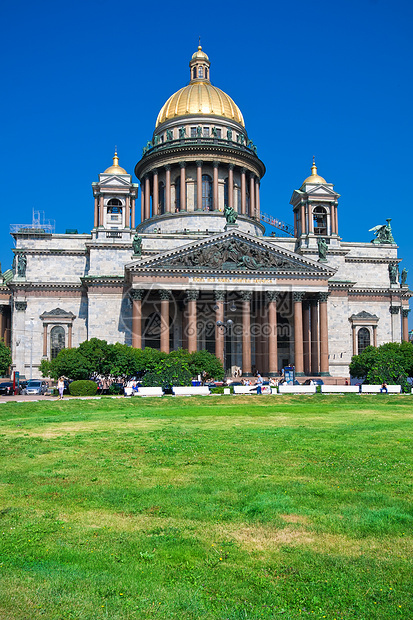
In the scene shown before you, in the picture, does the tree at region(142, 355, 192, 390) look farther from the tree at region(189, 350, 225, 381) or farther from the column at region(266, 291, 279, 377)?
the column at region(266, 291, 279, 377)

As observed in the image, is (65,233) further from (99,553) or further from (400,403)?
(99,553)

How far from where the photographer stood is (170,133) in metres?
80.8

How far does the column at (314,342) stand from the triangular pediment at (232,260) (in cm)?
428

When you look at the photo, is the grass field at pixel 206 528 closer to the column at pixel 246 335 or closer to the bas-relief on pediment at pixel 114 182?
the column at pixel 246 335

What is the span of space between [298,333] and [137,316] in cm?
1654

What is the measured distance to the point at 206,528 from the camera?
29.2 feet

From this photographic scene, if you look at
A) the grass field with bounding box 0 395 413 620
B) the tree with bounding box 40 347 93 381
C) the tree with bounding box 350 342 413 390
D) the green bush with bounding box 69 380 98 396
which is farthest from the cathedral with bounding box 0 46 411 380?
the grass field with bounding box 0 395 413 620

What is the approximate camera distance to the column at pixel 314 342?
62.2 meters

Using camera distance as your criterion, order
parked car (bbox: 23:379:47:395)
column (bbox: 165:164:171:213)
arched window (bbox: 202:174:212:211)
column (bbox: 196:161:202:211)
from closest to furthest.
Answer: parked car (bbox: 23:379:47:395)
column (bbox: 196:161:202:211)
arched window (bbox: 202:174:212:211)
column (bbox: 165:164:171:213)

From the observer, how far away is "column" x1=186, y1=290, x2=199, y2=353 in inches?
2249

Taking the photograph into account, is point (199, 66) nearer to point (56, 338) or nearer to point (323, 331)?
point (56, 338)

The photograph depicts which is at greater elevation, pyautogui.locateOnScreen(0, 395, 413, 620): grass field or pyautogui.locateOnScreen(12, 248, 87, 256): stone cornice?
pyautogui.locateOnScreen(12, 248, 87, 256): stone cornice

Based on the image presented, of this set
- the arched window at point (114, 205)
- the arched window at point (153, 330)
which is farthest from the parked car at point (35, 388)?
the arched window at point (114, 205)

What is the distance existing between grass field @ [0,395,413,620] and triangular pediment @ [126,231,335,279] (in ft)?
134
